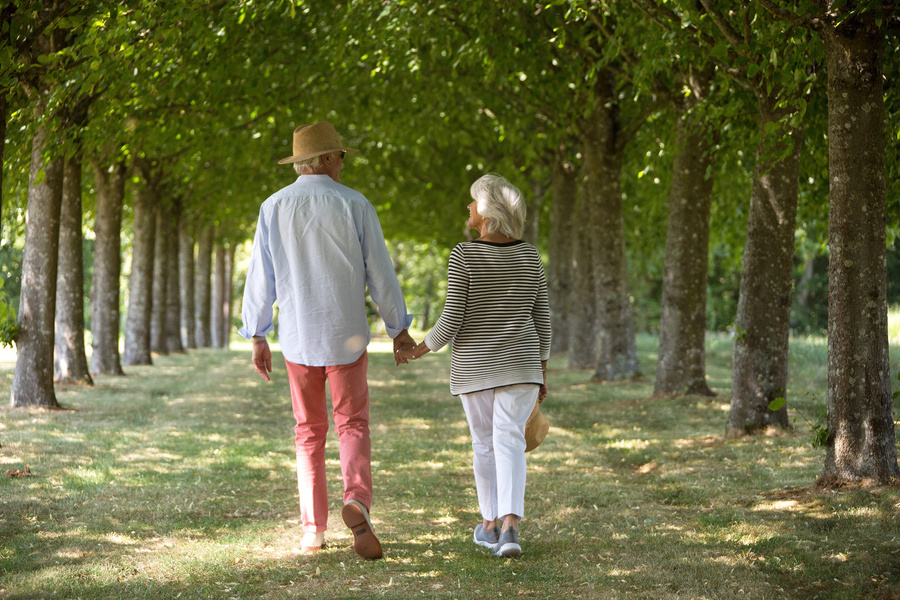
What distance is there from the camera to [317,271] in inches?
190

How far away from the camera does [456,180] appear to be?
27078 mm

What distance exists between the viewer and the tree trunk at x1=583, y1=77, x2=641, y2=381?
15.1 m

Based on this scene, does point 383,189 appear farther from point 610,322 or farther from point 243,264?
point 243,264

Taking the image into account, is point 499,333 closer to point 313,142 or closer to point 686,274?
point 313,142

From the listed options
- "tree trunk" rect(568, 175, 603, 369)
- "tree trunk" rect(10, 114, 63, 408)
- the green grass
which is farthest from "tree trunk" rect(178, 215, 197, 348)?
the green grass

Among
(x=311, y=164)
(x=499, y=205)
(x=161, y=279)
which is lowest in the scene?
(x=499, y=205)

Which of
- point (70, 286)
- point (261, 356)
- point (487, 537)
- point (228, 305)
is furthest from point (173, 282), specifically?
point (487, 537)

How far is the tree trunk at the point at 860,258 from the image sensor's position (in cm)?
604

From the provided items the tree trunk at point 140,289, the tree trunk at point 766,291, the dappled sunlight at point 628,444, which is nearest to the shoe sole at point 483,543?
the dappled sunlight at point 628,444

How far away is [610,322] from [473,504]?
379 inches

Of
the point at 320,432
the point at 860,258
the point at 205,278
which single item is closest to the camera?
the point at 320,432

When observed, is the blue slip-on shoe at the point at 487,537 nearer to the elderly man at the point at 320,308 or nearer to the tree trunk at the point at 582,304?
the elderly man at the point at 320,308

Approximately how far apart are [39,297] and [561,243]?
1319 cm

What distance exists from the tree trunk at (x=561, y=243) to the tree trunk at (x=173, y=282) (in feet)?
34.0
